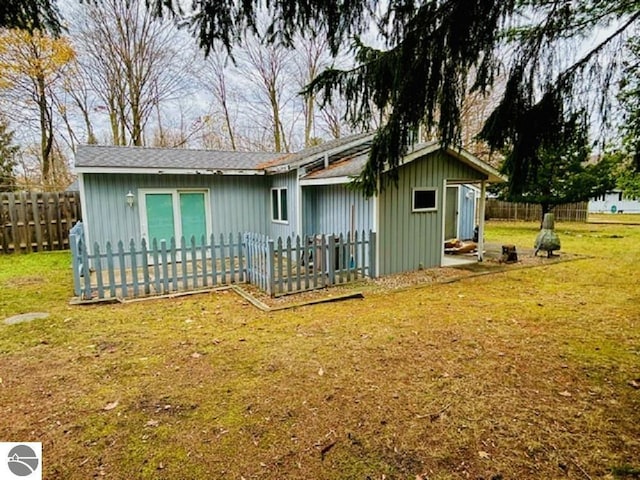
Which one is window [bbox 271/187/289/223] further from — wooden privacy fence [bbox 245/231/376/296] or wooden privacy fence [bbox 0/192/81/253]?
wooden privacy fence [bbox 0/192/81/253]

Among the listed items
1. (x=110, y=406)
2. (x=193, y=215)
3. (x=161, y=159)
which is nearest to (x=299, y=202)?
(x=193, y=215)

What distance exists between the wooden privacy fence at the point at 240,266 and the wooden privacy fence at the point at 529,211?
18145 mm

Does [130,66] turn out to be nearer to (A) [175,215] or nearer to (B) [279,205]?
(A) [175,215]

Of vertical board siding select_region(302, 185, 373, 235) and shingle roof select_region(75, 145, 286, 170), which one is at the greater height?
shingle roof select_region(75, 145, 286, 170)

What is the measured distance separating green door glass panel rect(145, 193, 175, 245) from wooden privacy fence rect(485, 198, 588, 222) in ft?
64.1

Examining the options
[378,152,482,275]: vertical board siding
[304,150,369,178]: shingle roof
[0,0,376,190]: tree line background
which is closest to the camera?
[304,150,369,178]: shingle roof

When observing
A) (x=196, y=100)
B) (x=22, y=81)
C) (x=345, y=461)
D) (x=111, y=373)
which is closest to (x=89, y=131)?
(x=22, y=81)

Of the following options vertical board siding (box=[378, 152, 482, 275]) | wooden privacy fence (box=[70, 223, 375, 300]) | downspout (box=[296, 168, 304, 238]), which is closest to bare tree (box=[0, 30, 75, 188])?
downspout (box=[296, 168, 304, 238])

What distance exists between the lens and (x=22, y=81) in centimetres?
1454

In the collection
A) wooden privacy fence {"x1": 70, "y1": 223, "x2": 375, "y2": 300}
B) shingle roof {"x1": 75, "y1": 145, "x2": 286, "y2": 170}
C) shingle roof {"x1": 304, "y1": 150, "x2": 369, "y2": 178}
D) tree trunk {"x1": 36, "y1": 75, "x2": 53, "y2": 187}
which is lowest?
wooden privacy fence {"x1": 70, "y1": 223, "x2": 375, "y2": 300}

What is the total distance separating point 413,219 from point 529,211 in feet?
59.2

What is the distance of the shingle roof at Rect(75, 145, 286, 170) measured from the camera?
9.04m

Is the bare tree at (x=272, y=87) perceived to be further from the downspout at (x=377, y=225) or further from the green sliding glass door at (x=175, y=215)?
the downspout at (x=377, y=225)

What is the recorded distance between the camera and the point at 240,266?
Answer: 7.67 m
